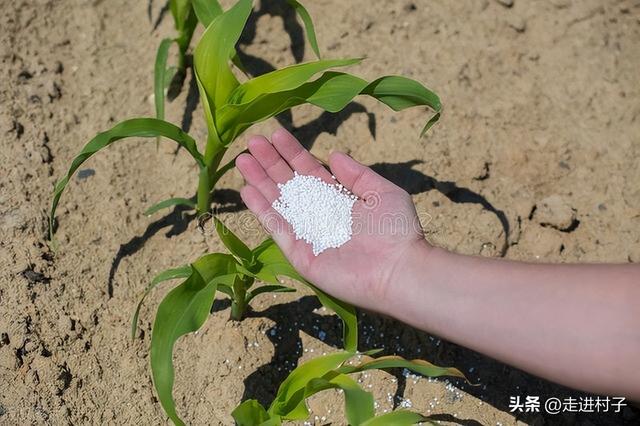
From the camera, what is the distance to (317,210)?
1.64 meters

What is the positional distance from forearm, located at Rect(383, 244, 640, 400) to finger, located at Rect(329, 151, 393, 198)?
23 centimetres

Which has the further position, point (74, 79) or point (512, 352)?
point (74, 79)

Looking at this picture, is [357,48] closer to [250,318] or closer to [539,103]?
[539,103]

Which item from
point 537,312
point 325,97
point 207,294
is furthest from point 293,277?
point 537,312

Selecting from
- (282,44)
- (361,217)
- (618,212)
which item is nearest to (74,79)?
(282,44)

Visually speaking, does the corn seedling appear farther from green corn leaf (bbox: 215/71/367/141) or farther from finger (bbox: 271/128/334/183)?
finger (bbox: 271/128/334/183)

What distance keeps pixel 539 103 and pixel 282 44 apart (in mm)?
830

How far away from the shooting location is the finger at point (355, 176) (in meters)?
1.65

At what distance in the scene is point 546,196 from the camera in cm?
203

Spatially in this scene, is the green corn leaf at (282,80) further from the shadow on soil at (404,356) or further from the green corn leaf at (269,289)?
the shadow on soil at (404,356)

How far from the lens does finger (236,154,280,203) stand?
1671mm

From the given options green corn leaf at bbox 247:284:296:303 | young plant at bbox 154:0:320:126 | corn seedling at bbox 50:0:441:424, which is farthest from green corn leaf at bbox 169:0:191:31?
green corn leaf at bbox 247:284:296:303

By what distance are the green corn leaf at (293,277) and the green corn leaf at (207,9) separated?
2.17 feet

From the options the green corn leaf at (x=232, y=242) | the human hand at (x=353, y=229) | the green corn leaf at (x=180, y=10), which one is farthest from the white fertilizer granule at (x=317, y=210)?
the green corn leaf at (x=180, y=10)
